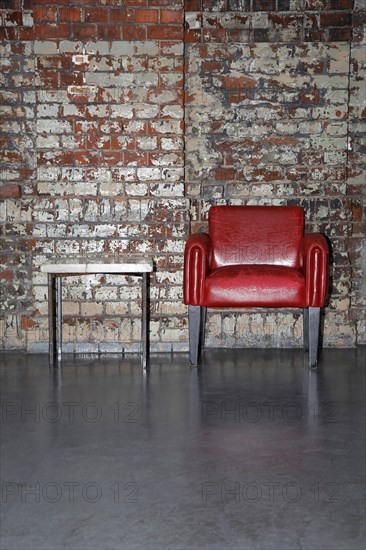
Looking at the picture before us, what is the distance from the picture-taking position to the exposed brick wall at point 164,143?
196 inches

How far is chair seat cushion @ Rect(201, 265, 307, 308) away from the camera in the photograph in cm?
461

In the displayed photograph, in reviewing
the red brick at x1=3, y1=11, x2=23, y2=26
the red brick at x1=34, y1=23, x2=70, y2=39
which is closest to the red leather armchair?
the red brick at x1=34, y1=23, x2=70, y2=39

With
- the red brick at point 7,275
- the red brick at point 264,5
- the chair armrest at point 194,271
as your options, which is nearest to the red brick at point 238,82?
→ the red brick at point 264,5

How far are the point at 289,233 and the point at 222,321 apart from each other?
0.76 meters

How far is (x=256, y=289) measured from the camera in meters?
4.61

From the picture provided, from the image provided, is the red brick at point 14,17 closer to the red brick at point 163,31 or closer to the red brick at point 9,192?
the red brick at point 163,31

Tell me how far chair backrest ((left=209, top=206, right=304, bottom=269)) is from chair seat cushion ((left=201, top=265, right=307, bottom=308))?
422 millimetres

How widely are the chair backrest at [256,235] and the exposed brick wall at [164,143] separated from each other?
0.25m

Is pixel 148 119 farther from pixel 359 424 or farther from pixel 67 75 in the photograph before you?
pixel 359 424

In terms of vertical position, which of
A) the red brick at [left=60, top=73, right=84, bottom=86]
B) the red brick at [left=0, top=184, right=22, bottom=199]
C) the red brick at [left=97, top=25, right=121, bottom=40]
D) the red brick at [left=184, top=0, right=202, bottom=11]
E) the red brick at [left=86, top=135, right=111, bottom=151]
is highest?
the red brick at [left=184, top=0, right=202, bottom=11]

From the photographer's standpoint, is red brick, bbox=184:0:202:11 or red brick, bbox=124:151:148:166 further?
red brick, bbox=184:0:202:11

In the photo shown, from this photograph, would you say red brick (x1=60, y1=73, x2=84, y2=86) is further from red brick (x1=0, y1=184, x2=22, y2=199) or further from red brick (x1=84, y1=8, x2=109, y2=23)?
red brick (x1=0, y1=184, x2=22, y2=199)

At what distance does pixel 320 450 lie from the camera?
300 cm

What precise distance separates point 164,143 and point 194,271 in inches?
37.3
